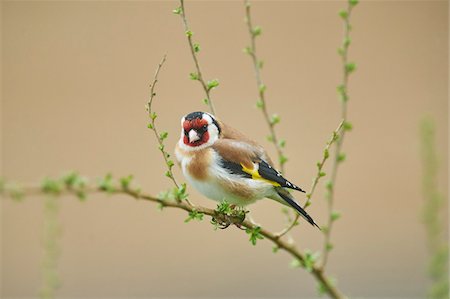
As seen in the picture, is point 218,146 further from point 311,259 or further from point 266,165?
point 311,259

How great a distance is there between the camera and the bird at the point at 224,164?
181 cm

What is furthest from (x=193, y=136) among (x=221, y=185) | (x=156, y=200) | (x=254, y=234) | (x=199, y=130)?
(x=156, y=200)

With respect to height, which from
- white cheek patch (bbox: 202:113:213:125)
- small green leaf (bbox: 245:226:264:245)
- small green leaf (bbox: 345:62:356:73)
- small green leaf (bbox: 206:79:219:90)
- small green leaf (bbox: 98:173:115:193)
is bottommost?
small green leaf (bbox: 98:173:115:193)

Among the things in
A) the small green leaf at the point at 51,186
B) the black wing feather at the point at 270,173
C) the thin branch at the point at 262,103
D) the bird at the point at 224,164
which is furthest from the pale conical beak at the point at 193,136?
the small green leaf at the point at 51,186

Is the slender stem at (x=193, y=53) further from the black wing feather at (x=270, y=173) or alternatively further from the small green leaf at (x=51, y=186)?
the small green leaf at (x=51, y=186)

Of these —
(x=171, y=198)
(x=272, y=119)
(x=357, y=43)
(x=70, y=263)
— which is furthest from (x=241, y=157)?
(x=357, y=43)

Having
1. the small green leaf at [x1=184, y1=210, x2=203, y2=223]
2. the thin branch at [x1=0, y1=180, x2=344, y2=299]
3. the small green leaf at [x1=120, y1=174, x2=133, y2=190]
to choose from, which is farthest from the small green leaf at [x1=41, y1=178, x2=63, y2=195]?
the small green leaf at [x1=184, y1=210, x2=203, y2=223]

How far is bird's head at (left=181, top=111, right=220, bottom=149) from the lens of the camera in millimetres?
1806

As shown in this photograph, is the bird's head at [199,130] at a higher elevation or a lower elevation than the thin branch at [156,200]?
higher

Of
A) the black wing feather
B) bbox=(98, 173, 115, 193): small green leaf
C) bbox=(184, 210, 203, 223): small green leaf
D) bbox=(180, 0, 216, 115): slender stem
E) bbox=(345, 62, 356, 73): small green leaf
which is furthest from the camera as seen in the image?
the black wing feather

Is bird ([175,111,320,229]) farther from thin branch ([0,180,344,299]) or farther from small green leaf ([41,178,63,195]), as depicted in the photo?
small green leaf ([41,178,63,195])

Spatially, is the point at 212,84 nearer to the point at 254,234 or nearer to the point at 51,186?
the point at 254,234

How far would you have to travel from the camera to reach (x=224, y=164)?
6.15 ft

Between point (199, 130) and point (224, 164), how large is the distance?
123 millimetres
